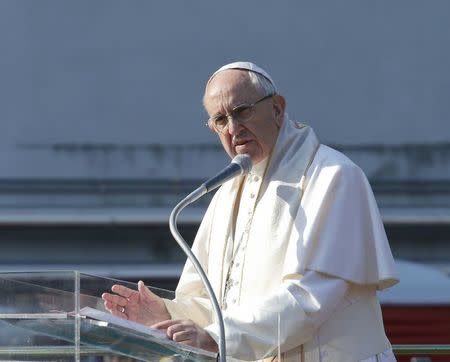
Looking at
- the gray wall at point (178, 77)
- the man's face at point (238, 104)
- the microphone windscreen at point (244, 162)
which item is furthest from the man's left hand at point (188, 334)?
the gray wall at point (178, 77)

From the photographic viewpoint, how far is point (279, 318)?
102 inches

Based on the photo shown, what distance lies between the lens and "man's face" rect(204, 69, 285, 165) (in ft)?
8.92

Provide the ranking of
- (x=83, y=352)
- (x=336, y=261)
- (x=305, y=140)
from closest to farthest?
(x=83, y=352), (x=336, y=261), (x=305, y=140)

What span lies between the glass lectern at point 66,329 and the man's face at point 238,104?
1.20 ft

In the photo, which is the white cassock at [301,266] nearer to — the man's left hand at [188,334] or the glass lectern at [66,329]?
the man's left hand at [188,334]

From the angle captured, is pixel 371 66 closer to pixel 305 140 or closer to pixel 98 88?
pixel 98 88

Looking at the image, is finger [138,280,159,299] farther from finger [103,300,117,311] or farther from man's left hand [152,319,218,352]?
man's left hand [152,319,218,352]

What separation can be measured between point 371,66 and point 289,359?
7.36 metres

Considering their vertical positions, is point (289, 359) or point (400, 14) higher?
point (400, 14)

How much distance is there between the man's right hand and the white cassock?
4 cm

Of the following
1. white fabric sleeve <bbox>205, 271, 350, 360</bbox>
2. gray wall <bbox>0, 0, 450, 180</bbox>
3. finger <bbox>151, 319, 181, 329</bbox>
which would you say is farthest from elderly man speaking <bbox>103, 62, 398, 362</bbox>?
gray wall <bbox>0, 0, 450, 180</bbox>

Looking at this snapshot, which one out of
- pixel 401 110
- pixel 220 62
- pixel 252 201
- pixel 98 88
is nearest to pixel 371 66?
pixel 401 110

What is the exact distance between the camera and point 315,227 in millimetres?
2719

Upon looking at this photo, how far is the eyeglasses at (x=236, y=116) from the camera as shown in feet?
8.89
